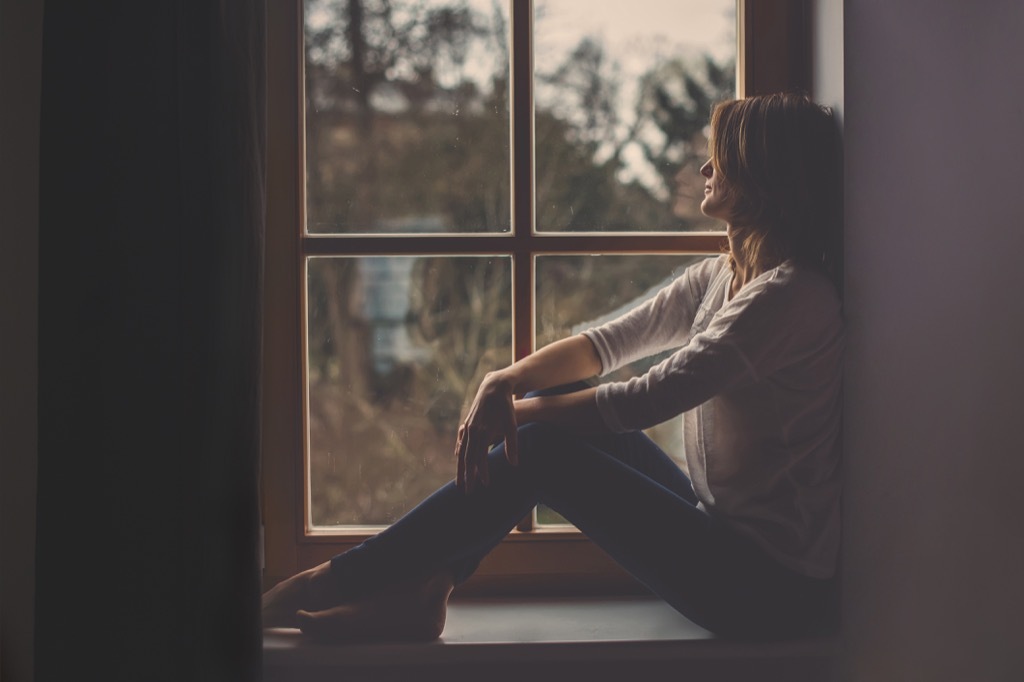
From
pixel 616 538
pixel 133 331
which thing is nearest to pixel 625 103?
pixel 616 538

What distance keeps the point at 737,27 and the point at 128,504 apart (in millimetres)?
1147

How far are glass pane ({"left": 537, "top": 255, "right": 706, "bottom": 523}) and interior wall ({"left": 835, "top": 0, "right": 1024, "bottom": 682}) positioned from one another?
1.01ft

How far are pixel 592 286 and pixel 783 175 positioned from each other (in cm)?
34

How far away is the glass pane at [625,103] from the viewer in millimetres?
1294

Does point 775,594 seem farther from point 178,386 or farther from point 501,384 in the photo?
point 178,386

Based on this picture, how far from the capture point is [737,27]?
4.27ft

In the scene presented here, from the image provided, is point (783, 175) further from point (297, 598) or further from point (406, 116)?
point (297, 598)

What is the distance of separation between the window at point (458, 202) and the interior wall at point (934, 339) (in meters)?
0.23

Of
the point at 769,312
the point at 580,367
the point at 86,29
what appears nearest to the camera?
the point at 86,29

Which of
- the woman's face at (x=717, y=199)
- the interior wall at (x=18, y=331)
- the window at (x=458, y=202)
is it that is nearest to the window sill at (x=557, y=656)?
the window at (x=458, y=202)

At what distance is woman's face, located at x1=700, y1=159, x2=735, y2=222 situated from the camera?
45.8 inches

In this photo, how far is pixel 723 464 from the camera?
1.16 meters

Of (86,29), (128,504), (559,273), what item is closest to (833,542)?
(559,273)

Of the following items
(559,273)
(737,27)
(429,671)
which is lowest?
(429,671)
